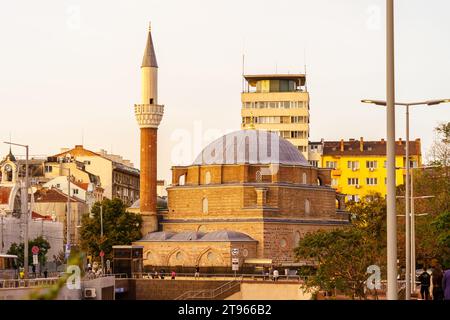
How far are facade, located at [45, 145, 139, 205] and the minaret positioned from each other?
102 ft

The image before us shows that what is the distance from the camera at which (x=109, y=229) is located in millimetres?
88938

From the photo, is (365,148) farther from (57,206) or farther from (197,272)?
(197,272)

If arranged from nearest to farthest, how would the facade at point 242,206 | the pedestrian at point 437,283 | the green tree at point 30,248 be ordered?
1. the pedestrian at point 437,283
2. the green tree at point 30,248
3. the facade at point 242,206

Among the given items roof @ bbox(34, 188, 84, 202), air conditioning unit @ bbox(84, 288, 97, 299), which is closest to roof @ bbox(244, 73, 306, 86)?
roof @ bbox(34, 188, 84, 202)

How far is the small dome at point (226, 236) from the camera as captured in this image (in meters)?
85.1

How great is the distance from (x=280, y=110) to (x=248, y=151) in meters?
32.0

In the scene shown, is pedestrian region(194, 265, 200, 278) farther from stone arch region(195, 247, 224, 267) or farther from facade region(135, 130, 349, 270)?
facade region(135, 130, 349, 270)

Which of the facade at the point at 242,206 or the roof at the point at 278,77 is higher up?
the roof at the point at 278,77

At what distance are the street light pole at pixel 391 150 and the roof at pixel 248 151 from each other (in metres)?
71.6

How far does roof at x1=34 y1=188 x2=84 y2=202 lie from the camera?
111m

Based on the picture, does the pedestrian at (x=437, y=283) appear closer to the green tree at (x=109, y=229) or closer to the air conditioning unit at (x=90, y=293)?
the air conditioning unit at (x=90, y=293)

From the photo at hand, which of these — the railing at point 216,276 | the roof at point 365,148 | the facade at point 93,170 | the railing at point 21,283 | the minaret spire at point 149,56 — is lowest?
the railing at point 216,276

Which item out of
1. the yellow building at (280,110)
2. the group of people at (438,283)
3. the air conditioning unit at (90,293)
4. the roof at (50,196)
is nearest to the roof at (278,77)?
the yellow building at (280,110)
